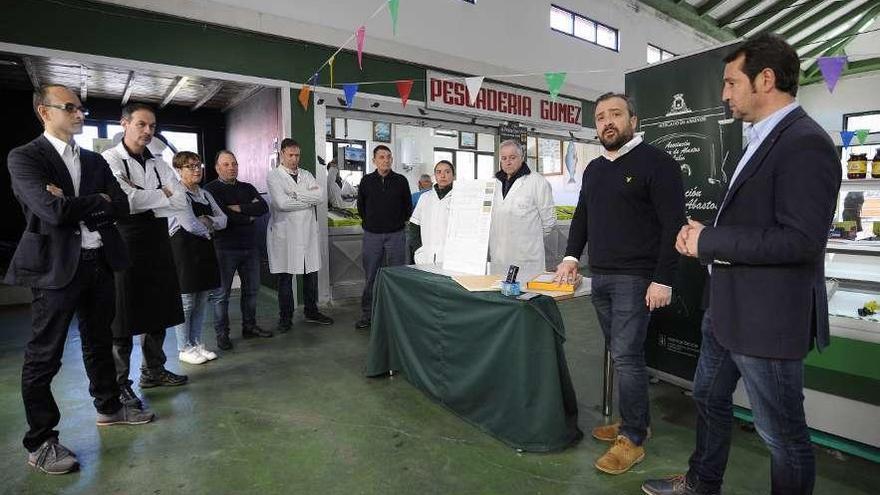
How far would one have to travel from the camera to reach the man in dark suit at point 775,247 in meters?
1.26

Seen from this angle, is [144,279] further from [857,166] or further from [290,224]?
[857,166]

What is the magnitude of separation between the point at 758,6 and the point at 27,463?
13393 millimetres

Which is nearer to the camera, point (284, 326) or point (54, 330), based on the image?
point (54, 330)

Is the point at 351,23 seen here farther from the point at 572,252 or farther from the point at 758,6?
the point at 758,6

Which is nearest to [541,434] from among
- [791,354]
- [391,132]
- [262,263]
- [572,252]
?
[572,252]

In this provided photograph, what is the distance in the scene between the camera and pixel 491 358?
7.58 ft

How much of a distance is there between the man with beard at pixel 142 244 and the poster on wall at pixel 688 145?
2.85 meters

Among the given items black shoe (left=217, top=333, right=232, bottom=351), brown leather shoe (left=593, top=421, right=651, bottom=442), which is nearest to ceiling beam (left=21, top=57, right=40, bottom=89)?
black shoe (left=217, top=333, right=232, bottom=351)

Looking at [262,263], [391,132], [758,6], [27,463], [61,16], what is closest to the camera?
[27,463]

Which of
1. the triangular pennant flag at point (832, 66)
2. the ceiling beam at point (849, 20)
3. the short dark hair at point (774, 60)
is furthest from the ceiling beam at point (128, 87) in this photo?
the ceiling beam at point (849, 20)

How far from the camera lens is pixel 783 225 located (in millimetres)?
1283

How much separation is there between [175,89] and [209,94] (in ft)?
1.44

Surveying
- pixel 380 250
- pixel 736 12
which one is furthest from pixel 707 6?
pixel 380 250

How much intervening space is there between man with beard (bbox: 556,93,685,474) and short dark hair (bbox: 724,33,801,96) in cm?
63
